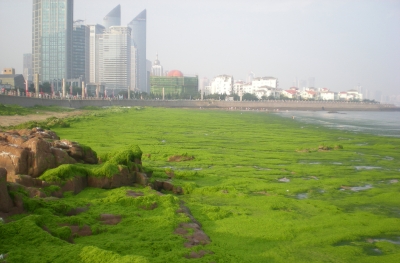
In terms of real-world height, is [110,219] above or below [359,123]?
below

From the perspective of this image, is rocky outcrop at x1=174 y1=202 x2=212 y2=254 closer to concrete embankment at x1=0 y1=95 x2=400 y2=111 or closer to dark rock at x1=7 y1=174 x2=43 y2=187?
dark rock at x1=7 y1=174 x2=43 y2=187

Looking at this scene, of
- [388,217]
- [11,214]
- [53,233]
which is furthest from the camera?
[388,217]

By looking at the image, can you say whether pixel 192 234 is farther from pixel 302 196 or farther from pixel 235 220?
pixel 302 196

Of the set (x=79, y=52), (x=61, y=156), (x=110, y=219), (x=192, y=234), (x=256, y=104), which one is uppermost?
(x=79, y=52)

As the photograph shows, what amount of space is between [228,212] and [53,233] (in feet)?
14.4

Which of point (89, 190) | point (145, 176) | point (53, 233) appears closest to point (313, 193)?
point (145, 176)

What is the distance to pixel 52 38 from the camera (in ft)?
505

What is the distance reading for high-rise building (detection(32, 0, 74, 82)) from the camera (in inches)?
5979

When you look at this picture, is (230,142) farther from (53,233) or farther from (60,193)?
(53,233)

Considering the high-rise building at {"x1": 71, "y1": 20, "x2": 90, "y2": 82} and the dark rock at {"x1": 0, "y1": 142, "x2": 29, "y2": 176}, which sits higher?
the high-rise building at {"x1": 71, "y1": 20, "x2": 90, "y2": 82}

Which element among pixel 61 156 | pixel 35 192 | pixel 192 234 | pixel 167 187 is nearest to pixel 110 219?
pixel 192 234

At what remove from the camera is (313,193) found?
46.1 ft

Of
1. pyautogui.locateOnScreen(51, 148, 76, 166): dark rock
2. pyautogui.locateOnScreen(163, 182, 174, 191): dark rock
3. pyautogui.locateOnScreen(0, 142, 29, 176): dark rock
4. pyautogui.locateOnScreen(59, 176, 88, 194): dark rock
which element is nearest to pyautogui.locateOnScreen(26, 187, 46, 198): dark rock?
pyautogui.locateOnScreen(59, 176, 88, 194): dark rock

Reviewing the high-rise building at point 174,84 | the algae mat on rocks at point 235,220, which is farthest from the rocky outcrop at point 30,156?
the high-rise building at point 174,84
